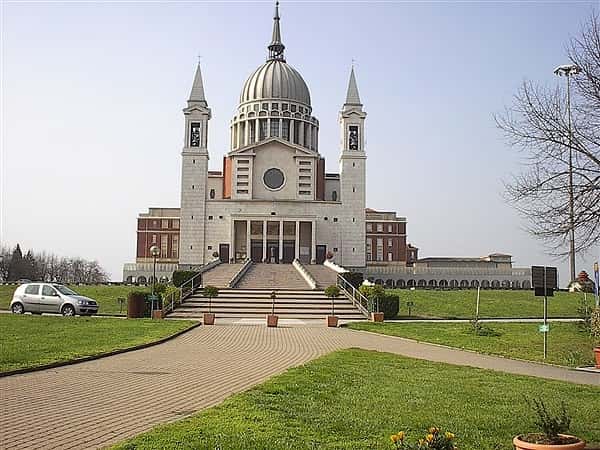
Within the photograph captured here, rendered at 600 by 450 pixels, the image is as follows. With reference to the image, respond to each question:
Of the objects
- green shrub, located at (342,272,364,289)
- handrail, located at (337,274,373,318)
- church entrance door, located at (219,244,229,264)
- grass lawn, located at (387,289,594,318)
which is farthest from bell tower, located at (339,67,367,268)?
handrail, located at (337,274,373,318)

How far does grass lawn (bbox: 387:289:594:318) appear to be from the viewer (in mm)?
35250

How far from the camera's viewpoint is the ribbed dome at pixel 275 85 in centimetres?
8381

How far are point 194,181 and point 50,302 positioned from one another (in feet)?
139

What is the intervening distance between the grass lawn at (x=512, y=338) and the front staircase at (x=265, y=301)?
18.0 ft

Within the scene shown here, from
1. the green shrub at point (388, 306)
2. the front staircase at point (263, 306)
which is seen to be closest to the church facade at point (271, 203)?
the front staircase at point (263, 306)

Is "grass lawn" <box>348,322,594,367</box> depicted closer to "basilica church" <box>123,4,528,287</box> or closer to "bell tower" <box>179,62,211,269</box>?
"basilica church" <box>123,4,528,287</box>

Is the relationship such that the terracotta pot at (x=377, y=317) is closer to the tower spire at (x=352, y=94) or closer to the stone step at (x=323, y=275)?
the stone step at (x=323, y=275)

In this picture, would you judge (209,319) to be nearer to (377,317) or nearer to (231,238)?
(377,317)

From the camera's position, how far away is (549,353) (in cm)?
1772

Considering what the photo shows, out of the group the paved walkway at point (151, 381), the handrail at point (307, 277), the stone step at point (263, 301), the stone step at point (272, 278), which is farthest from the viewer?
the stone step at point (272, 278)

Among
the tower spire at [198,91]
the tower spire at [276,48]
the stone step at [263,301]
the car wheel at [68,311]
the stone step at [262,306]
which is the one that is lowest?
the car wheel at [68,311]

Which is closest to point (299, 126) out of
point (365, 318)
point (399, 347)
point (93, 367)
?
point (365, 318)

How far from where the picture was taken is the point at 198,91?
2891 inches

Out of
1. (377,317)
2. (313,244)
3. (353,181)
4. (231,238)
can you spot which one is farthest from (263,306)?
(353,181)
